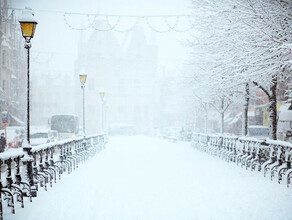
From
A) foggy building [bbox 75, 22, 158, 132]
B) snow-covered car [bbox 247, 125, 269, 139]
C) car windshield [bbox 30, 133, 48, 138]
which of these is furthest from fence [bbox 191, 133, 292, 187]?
foggy building [bbox 75, 22, 158, 132]

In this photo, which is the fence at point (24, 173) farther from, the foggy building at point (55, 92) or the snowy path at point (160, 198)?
the foggy building at point (55, 92)

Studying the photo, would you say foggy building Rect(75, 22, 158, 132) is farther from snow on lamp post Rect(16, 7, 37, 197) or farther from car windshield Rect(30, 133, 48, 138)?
snow on lamp post Rect(16, 7, 37, 197)

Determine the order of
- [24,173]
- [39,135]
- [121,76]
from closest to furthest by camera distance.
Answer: [24,173]
[39,135]
[121,76]

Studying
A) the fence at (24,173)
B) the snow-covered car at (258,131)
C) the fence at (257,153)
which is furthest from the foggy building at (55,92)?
the fence at (24,173)

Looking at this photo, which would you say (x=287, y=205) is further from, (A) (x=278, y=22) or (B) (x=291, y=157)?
(A) (x=278, y=22)

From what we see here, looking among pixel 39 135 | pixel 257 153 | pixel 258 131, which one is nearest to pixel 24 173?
pixel 257 153

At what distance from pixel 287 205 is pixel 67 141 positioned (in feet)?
27.1

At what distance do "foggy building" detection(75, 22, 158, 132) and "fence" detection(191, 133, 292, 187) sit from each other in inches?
2148

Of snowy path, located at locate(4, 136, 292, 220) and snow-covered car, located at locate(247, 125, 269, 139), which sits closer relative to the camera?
snowy path, located at locate(4, 136, 292, 220)

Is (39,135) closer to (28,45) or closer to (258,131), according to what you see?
(258,131)

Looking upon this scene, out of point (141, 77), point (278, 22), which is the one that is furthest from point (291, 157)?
point (141, 77)

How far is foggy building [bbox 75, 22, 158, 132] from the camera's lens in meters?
77.4

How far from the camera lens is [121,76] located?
8138 cm

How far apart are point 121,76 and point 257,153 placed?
69412 mm
